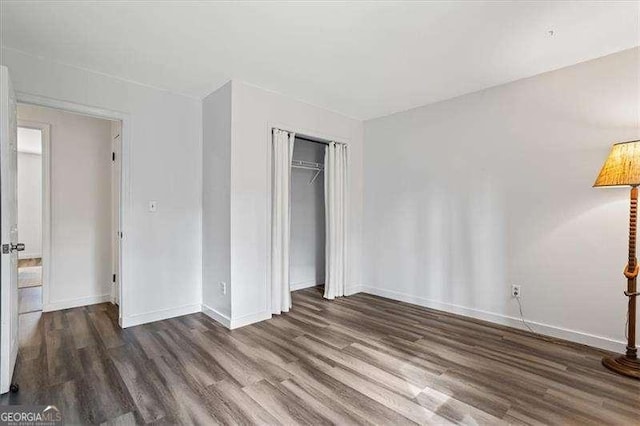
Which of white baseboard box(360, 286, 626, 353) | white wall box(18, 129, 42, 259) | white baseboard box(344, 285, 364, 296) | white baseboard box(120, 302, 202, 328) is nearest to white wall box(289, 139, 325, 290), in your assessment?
white baseboard box(344, 285, 364, 296)

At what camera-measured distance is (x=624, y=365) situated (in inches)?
88.5

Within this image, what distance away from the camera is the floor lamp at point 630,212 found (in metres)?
2.19

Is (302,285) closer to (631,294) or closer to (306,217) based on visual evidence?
(306,217)

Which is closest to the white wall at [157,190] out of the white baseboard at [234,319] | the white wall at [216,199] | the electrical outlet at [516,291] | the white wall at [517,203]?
the white wall at [216,199]

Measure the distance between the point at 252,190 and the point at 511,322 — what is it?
9.76ft

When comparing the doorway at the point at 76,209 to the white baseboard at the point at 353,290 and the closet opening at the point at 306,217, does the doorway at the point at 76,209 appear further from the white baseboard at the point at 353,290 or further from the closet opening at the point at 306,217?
the white baseboard at the point at 353,290

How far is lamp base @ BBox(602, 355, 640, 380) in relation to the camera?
2.17m

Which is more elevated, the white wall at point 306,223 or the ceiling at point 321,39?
the ceiling at point 321,39

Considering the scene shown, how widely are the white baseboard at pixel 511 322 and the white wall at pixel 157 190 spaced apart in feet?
8.38

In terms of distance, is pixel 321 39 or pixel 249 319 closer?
pixel 321 39

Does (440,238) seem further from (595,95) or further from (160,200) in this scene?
(160,200)

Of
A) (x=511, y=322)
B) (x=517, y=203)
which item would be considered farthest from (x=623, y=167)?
(x=511, y=322)

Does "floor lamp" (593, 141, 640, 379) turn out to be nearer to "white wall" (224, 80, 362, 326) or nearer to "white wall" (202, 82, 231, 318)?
"white wall" (224, 80, 362, 326)

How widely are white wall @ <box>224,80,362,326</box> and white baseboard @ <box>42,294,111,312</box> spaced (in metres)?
2.06
